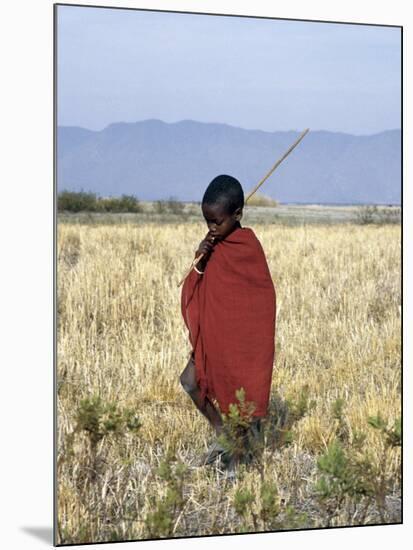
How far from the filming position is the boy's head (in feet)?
24.1

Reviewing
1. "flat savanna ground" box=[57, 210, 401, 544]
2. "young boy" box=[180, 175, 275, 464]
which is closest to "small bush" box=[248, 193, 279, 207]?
"flat savanna ground" box=[57, 210, 401, 544]

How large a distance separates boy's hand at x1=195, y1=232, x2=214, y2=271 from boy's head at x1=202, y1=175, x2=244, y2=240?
4 cm

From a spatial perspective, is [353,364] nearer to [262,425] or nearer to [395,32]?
[262,425]

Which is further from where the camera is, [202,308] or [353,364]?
[353,364]

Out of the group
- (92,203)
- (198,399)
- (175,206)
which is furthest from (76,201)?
(198,399)

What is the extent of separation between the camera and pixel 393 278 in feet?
28.2

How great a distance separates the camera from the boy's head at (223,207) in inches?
289

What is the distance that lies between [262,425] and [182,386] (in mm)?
484

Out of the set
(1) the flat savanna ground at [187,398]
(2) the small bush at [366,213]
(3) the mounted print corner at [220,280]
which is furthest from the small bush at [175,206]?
(2) the small bush at [366,213]

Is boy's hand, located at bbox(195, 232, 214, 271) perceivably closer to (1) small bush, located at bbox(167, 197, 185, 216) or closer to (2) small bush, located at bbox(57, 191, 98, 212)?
(1) small bush, located at bbox(167, 197, 185, 216)

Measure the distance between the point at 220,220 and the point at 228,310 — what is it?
1.52 ft

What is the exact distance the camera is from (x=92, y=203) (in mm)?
7730

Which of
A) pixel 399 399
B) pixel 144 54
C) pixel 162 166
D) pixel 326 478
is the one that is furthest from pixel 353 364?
pixel 144 54

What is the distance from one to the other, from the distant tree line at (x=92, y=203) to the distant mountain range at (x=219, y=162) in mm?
43
